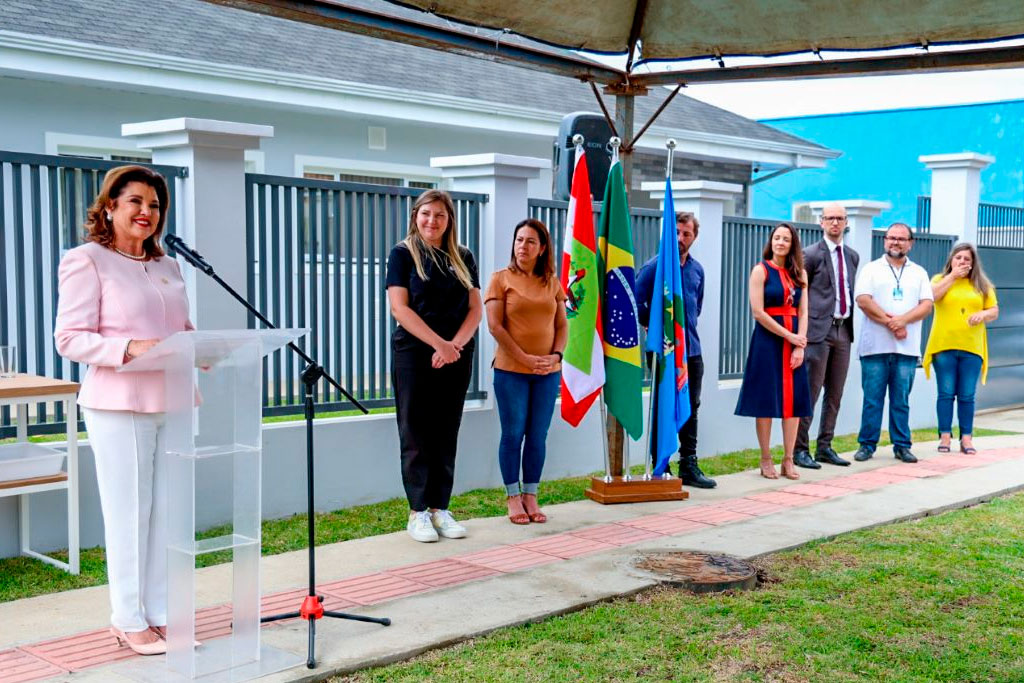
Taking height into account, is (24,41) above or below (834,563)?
above

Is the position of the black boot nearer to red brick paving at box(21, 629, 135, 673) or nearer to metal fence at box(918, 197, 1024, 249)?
red brick paving at box(21, 629, 135, 673)

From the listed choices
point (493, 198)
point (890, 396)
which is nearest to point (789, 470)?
point (890, 396)

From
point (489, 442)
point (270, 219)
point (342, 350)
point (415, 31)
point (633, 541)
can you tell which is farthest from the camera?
point (489, 442)

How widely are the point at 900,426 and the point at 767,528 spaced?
11.2 ft

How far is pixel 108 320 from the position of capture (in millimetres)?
4359

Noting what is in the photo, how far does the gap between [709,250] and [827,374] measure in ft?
5.10

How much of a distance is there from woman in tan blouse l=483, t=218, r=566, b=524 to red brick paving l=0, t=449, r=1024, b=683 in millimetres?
565

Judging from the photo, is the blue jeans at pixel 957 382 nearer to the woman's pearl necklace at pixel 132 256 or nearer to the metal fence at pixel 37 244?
the metal fence at pixel 37 244

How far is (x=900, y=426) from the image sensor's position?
9.91 metres

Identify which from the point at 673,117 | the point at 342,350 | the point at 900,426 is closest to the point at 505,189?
the point at 342,350

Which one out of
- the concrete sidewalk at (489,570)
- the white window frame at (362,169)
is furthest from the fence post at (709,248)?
the white window frame at (362,169)

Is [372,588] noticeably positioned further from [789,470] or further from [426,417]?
[789,470]

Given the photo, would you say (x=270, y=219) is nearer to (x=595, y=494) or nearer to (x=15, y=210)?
(x=15, y=210)

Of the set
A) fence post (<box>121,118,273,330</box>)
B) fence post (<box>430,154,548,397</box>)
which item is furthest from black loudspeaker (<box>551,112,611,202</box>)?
fence post (<box>121,118,273,330</box>)
